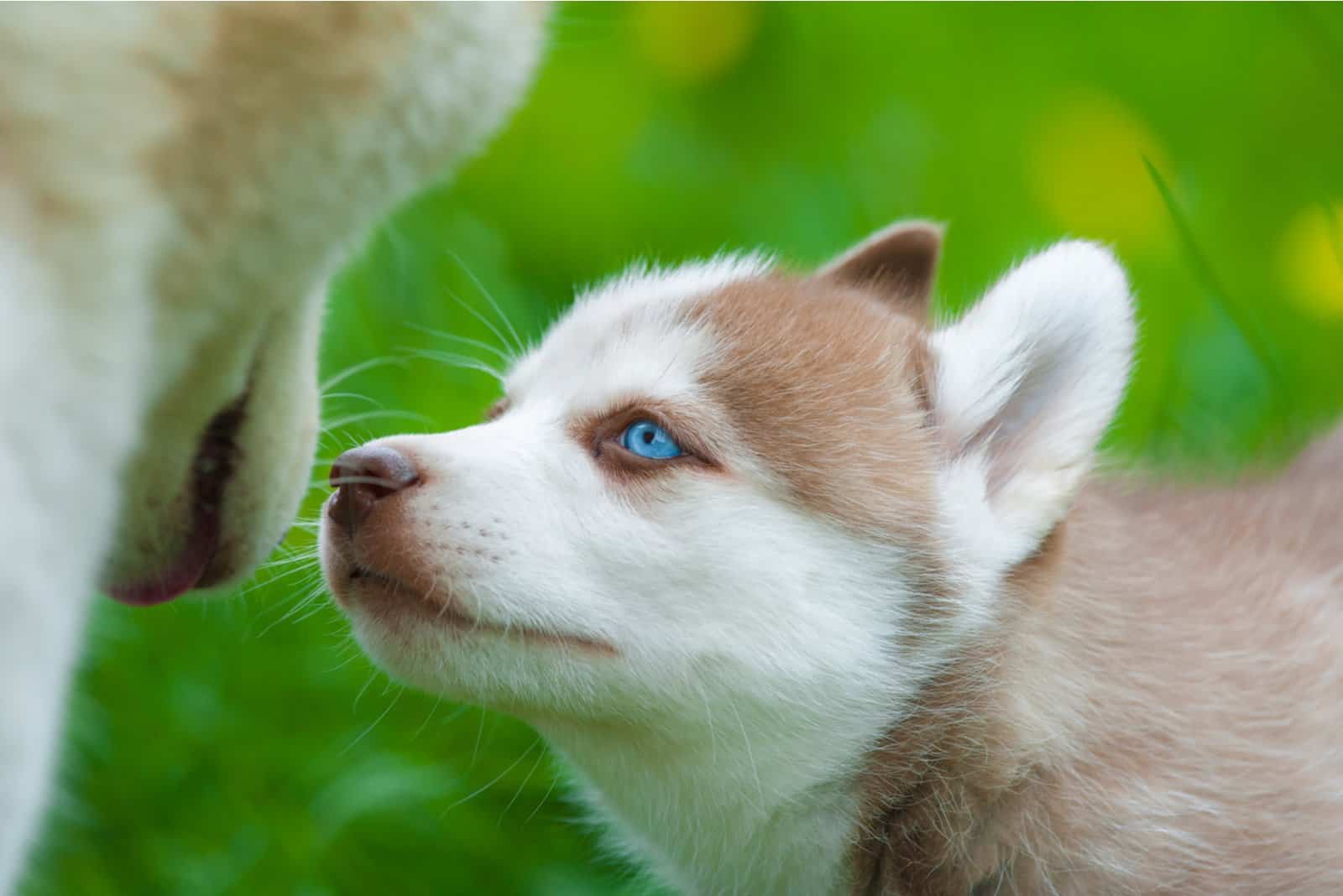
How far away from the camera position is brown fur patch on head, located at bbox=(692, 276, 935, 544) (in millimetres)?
2404

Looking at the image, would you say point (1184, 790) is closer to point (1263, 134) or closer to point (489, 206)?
point (489, 206)

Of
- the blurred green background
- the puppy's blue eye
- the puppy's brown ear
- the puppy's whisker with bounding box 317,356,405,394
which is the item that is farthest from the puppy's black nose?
the puppy's brown ear

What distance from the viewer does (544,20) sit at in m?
1.91

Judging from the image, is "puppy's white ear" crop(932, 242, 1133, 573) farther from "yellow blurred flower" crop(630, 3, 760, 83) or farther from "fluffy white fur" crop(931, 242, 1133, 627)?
"yellow blurred flower" crop(630, 3, 760, 83)

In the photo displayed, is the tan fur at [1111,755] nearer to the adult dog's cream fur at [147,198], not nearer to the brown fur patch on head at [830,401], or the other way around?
the brown fur patch on head at [830,401]

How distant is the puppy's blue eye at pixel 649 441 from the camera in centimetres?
242

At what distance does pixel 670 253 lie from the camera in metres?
4.58

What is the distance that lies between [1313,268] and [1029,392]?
2.24 metres

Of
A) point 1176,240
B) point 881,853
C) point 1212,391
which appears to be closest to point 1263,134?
point 1176,240

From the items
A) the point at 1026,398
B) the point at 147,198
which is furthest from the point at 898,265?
the point at 147,198

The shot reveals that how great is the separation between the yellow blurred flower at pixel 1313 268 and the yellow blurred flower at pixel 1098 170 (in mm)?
357

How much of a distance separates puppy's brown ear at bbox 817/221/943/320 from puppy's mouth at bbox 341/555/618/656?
1.02 meters

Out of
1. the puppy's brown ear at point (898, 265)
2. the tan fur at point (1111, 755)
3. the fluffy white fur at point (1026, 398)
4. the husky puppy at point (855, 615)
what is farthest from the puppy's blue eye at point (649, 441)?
the puppy's brown ear at point (898, 265)

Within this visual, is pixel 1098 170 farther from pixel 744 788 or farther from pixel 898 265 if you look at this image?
pixel 744 788
